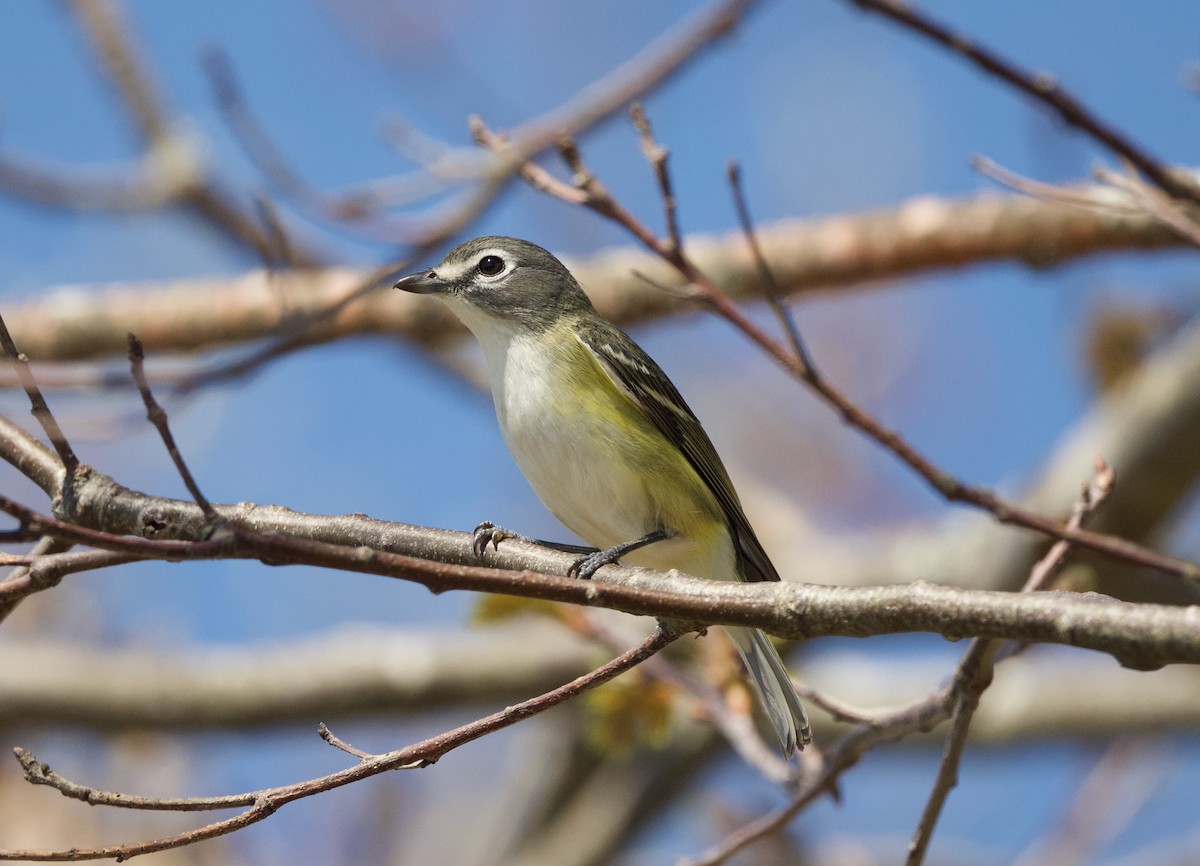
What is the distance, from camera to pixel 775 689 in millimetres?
3939

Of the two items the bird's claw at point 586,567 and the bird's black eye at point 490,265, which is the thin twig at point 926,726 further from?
the bird's black eye at point 490,265

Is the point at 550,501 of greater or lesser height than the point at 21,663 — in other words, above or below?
below

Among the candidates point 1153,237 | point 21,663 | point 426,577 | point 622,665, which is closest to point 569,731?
point 21,663

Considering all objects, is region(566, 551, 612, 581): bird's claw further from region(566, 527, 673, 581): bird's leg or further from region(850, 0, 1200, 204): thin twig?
region(850, 0, 1200, 204): thin twig

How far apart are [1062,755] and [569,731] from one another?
332cm

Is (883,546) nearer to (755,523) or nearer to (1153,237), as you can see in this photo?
(755,523)

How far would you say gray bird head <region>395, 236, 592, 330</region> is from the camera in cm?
478

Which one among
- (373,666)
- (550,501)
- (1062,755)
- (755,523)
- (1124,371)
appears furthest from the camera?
(755,523)

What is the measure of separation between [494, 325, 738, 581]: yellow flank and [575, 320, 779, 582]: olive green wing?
0.14ft

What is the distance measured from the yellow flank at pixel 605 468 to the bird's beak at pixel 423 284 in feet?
1.92

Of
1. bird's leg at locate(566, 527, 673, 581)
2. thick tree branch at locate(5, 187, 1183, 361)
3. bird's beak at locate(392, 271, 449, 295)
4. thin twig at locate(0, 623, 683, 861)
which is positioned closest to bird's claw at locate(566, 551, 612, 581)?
bird's leg at locate(566, 527, 673, 581)

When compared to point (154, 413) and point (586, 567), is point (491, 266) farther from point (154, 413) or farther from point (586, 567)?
point (154, 413)

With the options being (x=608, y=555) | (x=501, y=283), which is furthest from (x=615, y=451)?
(x=501, y=283)

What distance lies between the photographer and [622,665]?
269 cm
